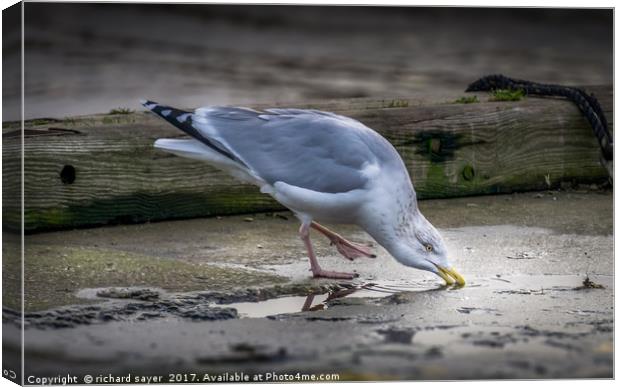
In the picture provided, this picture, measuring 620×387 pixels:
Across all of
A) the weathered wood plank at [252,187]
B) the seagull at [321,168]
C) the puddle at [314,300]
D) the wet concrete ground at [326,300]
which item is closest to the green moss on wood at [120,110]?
the weathered wood plank at [252,187]

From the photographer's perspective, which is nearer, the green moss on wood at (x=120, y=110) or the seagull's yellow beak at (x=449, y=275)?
the seagull's yellow beak at (x=449, y=275)

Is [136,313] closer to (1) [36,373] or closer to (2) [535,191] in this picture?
(1) [36,373]

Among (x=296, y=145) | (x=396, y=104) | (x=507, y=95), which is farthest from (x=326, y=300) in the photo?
(x=507, y=95)

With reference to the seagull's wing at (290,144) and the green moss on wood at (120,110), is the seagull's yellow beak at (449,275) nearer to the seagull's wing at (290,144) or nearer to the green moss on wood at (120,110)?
the seagull's wing at (290,144)

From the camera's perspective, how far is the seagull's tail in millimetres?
5109

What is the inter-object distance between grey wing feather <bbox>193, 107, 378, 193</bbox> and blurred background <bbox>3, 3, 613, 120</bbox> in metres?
0.34

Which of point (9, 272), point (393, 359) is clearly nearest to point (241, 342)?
point (393, 359)

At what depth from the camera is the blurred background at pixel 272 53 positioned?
462cm

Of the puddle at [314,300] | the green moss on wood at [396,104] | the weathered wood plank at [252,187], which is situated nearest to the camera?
the puddle at [314,300]

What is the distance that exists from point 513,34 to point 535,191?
1.35m

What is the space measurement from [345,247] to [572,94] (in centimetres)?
151

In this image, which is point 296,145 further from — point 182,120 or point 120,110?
point 120,110

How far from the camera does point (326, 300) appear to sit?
4742 mm

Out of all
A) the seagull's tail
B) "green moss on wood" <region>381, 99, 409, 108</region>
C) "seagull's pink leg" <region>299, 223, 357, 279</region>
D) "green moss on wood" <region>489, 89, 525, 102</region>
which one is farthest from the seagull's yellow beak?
"green moss on wood" <region>489, 89, 525, 102</region>
